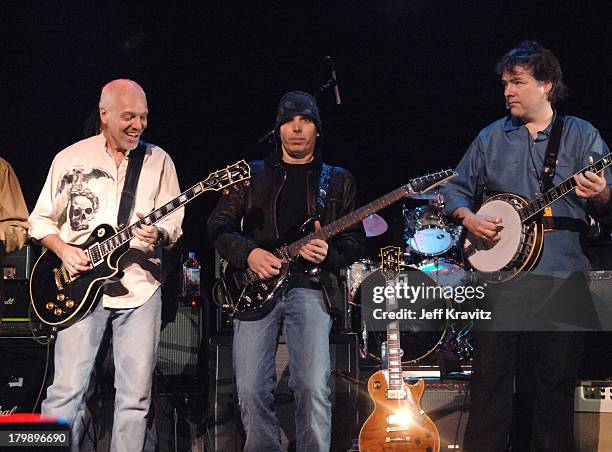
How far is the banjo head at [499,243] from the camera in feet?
14.0

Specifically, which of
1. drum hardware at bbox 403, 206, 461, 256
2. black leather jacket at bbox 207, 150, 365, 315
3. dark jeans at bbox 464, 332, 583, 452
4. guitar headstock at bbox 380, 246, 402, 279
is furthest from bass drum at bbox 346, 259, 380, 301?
dark jeans at bbox 464, 332, 583, 452

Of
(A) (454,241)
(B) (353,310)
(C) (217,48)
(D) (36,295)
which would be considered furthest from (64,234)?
(A) (454,241)

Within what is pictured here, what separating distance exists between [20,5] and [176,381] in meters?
3.93

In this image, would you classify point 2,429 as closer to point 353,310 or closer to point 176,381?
point 176,381

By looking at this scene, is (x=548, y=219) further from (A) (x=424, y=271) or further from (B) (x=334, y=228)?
(A) (x=424, y=271)

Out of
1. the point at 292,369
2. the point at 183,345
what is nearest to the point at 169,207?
the point at 292,369

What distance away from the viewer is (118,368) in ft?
14.0

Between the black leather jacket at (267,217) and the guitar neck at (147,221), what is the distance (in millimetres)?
244

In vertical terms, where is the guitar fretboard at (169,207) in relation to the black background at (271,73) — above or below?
below

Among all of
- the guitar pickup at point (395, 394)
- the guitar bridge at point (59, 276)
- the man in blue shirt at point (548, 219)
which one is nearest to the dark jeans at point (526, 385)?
the man in blue shirt at point (548, 219)

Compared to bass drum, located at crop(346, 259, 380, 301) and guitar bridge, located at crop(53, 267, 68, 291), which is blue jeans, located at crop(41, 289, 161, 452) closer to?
guitar bridge, located at crop(53, 267, 68, 291)

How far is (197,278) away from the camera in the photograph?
7.17 metres

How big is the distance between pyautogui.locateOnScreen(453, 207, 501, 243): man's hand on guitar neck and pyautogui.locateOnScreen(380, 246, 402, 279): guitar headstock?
4.00 ft

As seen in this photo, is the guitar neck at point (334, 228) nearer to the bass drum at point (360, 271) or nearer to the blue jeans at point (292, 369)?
the blue jeans at point (292, 369)
